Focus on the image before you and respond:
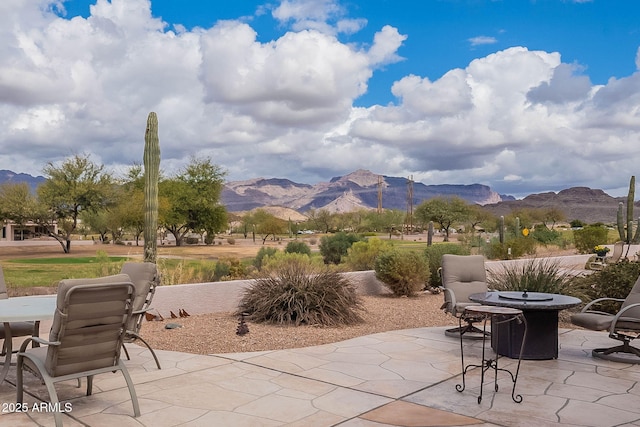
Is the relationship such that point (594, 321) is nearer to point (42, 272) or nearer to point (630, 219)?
point (630, 219)

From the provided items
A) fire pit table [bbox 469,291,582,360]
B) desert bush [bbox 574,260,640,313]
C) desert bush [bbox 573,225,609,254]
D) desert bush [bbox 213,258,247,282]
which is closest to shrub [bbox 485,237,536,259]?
desert bush [bbox 573,225,609,254]

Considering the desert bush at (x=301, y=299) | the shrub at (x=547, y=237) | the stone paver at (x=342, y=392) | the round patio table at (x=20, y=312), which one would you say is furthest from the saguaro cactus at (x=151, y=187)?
the shrub at (x=547, y=237)

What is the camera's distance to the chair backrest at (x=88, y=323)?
16.0ft

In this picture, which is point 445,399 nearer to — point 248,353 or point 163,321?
point 248,353

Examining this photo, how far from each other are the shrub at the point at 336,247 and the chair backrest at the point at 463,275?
46.3ft

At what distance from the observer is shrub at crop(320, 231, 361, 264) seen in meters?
24.0

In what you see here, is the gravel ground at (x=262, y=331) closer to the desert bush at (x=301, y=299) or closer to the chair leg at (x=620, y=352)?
the desert bush at (x=301, y=299)

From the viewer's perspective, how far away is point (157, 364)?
7055 mm

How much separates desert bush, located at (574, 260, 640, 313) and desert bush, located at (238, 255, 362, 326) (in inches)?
178

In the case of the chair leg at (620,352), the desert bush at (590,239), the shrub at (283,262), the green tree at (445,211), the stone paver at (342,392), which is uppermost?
the green tree at (445,211)

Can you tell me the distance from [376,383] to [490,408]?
1.32 metres

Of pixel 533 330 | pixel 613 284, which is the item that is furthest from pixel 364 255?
pixel 533 330

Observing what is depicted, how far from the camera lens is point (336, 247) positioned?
2400 centimetres

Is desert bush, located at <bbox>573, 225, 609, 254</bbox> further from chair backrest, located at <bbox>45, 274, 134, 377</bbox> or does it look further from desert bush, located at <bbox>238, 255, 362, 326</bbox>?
chair backrest, located at <bbox>45, 274, 134, 377</bbox>
